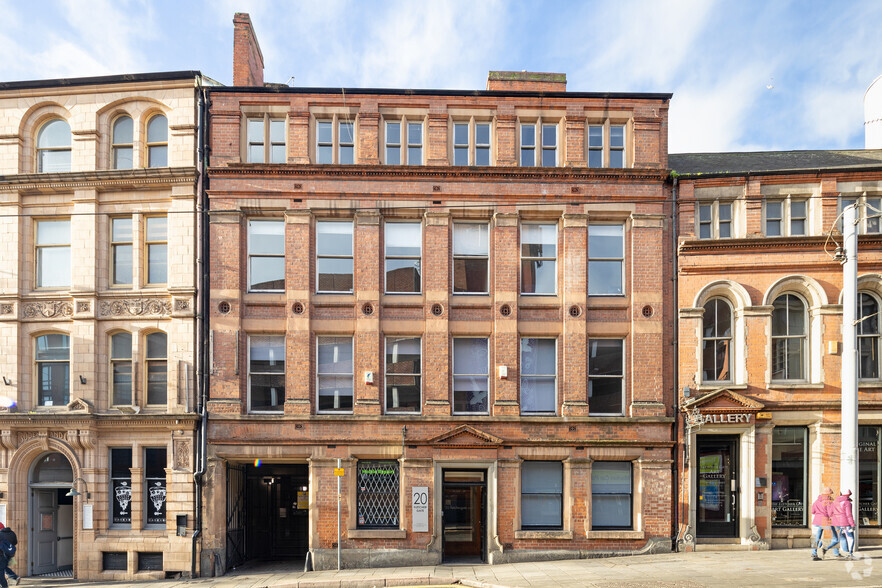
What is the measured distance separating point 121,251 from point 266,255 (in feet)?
14.0

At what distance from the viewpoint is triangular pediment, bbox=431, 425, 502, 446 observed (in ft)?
55.6

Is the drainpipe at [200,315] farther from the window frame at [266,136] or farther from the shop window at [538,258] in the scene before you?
the shop window at [538,258]

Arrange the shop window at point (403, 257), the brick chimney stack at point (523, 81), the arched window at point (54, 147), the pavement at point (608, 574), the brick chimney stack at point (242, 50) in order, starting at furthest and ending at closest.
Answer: the brick chimney stack at point (523, 81) → the brick chimney stack at point (242, 50) → the arched window at point (54, 147) → the shop window at point (403, 257) → the pavement at point (608, 574)

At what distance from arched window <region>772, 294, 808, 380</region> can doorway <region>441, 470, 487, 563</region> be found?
8.97 m

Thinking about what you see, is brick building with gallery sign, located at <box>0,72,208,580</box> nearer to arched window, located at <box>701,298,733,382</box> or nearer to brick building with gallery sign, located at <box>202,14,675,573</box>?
brick building with gallery sign, located at <box>202,14,675,573</box>

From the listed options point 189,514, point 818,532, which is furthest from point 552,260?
point 189,514

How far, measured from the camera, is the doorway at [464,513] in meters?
17.2

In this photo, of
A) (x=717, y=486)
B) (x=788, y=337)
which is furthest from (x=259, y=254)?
(x=788, y=337)

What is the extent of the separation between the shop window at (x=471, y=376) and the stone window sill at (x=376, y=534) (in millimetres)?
3610

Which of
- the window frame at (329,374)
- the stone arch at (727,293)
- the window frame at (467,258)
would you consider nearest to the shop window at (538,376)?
the window frame at (467,258)

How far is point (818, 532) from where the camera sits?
15.0m

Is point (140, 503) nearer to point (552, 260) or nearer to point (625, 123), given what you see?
point (552, 260)

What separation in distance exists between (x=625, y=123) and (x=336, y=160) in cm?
854

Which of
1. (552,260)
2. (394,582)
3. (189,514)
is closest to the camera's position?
(394,582)
